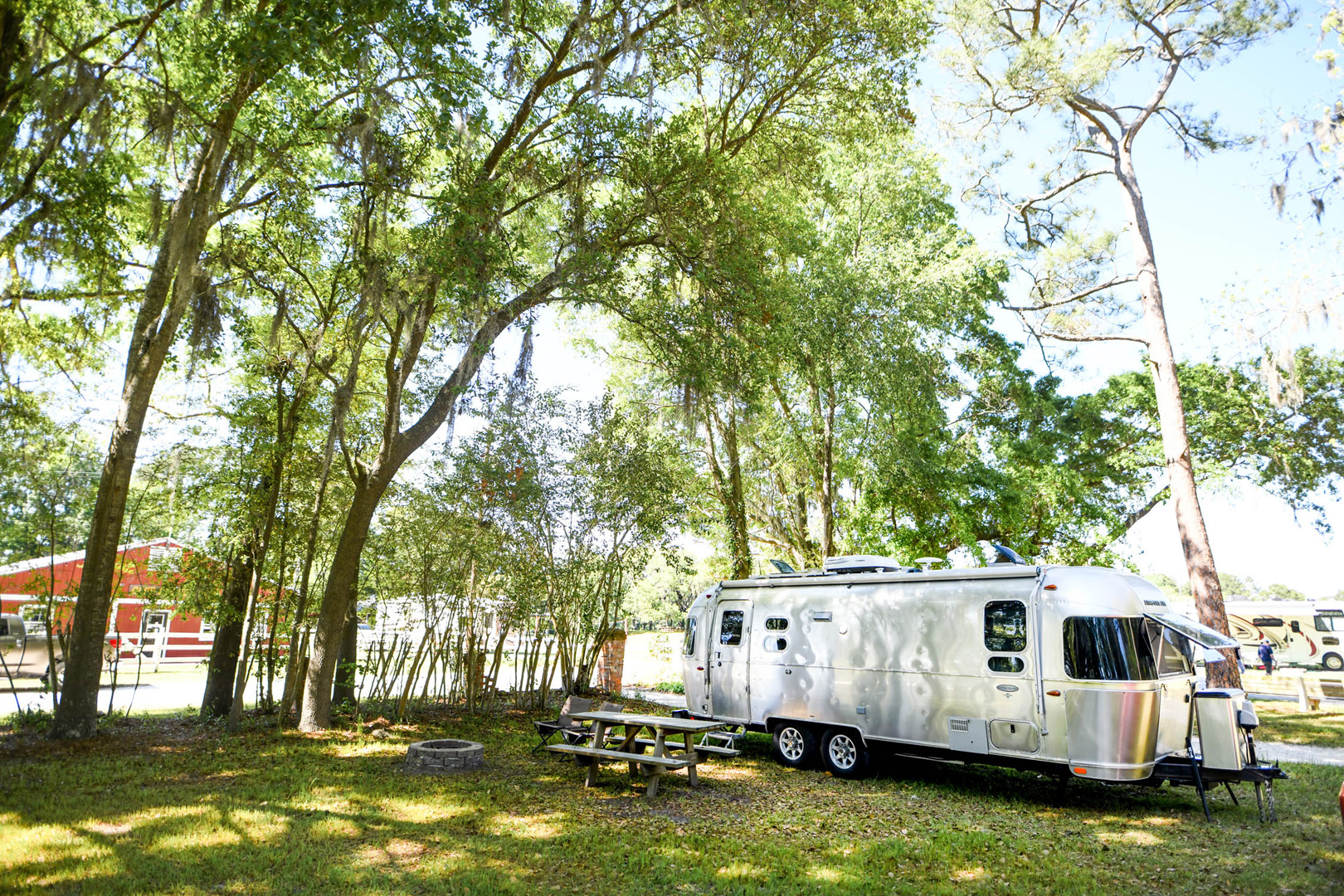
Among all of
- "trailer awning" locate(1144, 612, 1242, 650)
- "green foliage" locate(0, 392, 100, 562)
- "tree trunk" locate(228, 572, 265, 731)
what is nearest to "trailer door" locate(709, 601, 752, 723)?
"trailer awning" locate(1144, 612, 1242, 650)

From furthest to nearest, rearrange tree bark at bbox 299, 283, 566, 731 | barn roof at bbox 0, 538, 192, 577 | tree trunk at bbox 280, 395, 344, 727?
barn roof at bbox 0, 538, 192, 577
tree trunk at bbox 280, 395, 344, 727
tree bark at bbox 299, 283, 566, 731

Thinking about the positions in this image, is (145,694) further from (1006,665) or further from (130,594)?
(1006,665)

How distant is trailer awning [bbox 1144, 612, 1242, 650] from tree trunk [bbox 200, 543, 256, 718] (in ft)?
37.1

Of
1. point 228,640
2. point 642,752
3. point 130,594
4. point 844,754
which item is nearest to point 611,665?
point 642,752

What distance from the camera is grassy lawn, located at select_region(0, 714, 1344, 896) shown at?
16.9 feet

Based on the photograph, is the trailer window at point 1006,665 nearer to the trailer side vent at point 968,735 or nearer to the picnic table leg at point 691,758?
the trailer side vent at point 968,735

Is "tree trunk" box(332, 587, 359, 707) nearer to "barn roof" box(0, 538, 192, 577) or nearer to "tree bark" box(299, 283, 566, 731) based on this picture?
"tree bark" box(299, 283, 566, 731)

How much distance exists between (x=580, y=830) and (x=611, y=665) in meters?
9.40

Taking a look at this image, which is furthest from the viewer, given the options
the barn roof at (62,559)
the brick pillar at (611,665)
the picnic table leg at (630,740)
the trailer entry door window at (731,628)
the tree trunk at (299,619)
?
the brick pillar at (611,665)

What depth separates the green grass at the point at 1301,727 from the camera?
12438mm

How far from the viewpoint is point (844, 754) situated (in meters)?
9.20

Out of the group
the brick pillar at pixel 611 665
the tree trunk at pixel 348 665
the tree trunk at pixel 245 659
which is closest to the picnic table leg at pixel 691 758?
the tree trunk at pixel 348 665

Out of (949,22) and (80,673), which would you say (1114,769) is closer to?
(80,673)

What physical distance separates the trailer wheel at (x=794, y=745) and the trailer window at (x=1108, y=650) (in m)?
3.41
